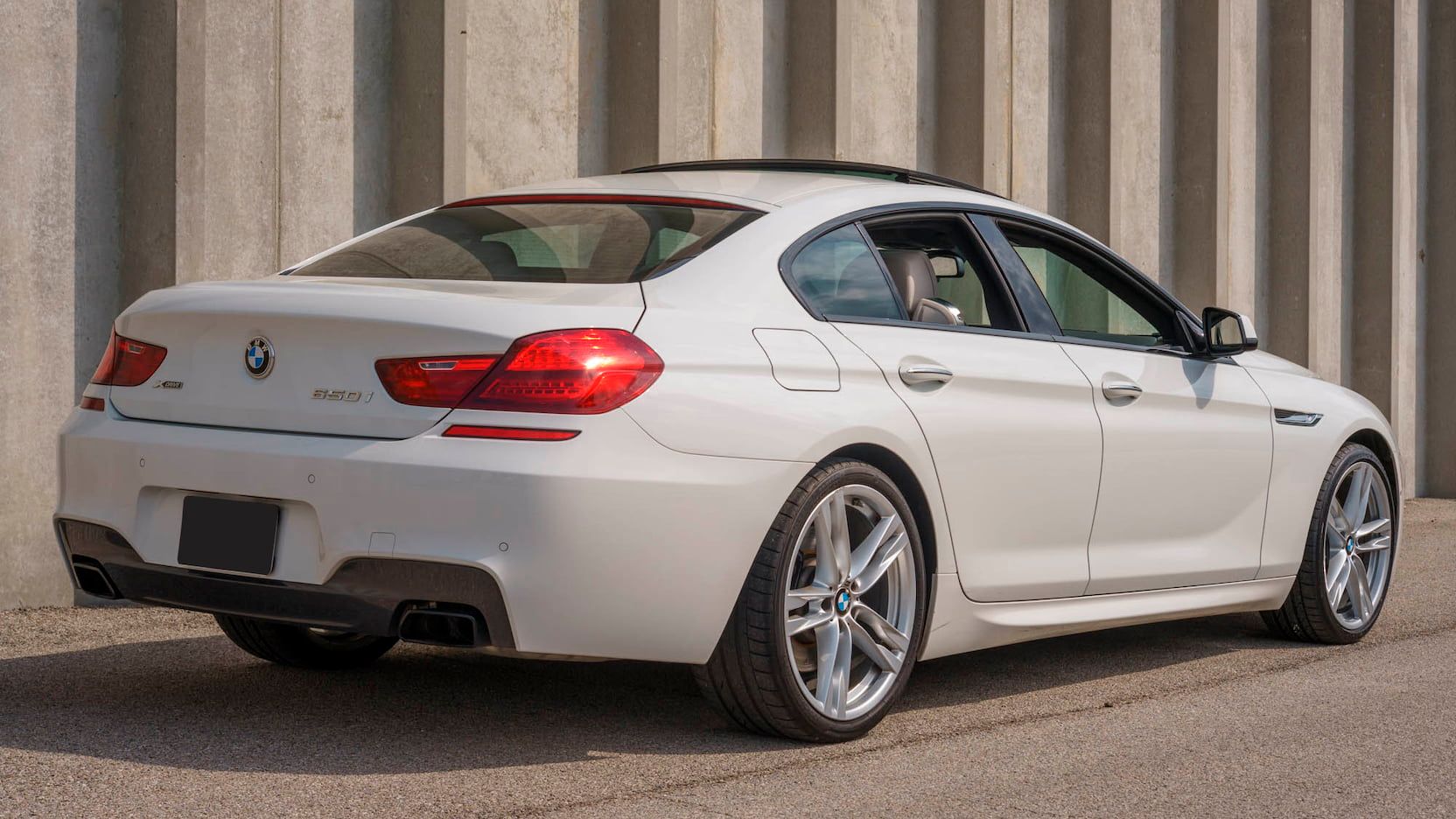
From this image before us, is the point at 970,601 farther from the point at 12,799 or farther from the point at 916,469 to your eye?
the point at 12,799

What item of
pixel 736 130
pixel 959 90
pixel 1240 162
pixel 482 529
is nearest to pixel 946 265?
pixel 482 529

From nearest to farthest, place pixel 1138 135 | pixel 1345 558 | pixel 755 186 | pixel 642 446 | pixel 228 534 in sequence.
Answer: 1. pixel 642 446
2. pixel 228 534
3. pixel 755 186
4. pixel 1345 558
5. pixel 1138 135

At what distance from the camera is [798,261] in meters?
4.63

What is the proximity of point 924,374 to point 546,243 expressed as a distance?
1.08m

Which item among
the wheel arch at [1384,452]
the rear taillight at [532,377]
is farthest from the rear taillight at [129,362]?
the wheel arch at [1384,452]

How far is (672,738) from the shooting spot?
447 centimetres

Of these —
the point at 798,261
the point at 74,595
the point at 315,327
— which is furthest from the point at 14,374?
the point at 798,261

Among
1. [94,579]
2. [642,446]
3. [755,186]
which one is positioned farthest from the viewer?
[755,186]

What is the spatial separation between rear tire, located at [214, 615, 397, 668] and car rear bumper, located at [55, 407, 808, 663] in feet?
3.29

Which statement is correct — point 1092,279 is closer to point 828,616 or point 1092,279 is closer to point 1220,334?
point 1220,334

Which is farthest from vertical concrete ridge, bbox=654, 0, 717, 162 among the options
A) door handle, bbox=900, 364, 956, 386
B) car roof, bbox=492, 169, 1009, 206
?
door handle, bbox=900, 364, 956, 386

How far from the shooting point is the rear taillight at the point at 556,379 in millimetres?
3889

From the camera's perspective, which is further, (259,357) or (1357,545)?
(1357,545)

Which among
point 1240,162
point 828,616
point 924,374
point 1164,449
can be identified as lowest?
point 828,616
